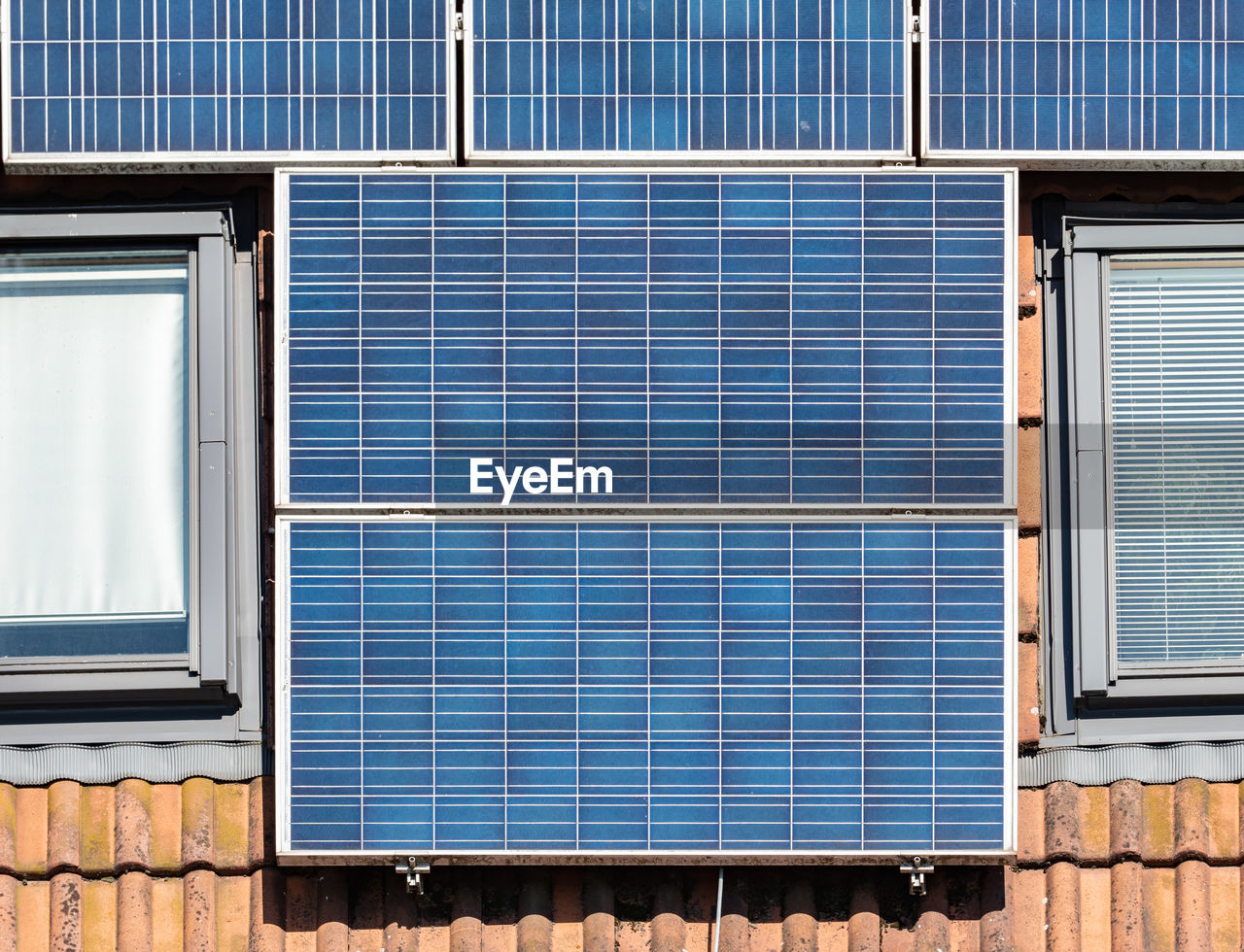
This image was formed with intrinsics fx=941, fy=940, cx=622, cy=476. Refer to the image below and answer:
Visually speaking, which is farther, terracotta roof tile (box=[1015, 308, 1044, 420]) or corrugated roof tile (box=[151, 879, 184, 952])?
terracotta roof tile (box=[1015, 308, 1044, 420])

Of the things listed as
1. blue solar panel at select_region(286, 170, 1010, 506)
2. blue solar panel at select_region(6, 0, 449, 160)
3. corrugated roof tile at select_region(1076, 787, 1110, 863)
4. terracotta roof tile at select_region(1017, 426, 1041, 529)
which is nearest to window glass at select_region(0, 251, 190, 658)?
blue solar panel at select_region(6, 0, 449, 160)

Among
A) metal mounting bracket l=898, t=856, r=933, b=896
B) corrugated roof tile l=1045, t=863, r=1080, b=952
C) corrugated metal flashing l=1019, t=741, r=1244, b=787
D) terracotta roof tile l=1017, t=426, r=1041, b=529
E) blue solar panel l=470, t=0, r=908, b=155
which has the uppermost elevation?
blue solar panel l=470, t=0, r=908, b=155

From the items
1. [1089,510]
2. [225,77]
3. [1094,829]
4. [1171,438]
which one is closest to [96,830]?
[225,77]

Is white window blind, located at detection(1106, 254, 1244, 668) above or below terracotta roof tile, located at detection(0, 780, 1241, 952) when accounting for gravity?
above

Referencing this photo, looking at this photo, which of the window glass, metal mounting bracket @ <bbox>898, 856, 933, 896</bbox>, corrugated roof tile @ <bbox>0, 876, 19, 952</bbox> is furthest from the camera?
the window glass

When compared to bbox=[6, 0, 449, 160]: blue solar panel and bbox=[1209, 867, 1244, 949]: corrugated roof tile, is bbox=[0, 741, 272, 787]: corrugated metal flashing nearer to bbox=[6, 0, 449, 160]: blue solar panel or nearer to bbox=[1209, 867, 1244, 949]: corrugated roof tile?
bbox=[6, 0, 449, 160]: blue solar panel

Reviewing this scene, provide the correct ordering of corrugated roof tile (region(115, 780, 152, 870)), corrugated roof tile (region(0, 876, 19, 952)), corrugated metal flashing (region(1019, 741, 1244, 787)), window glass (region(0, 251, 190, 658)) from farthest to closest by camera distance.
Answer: window glass (region(0, 251, 190, 658)) → corrugated metal flashing (region(1019, 741, 1244, 787)) → corrugated roof tile (region(115, 780, 152, 870)) → corrugated roof tile (region(0, 876, 19, 952))
